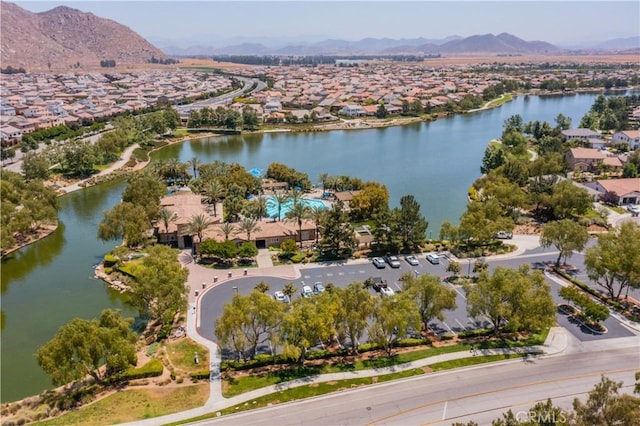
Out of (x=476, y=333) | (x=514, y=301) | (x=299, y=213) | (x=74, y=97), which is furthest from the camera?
(x=74, y=97)

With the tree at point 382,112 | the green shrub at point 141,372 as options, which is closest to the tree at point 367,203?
the green shrub at point 141,372

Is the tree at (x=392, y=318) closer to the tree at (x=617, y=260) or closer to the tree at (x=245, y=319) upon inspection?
the tree at (x=245, y=319)

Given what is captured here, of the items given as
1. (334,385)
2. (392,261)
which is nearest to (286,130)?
(392,261)

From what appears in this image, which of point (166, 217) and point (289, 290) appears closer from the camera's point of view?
point (289, 290)

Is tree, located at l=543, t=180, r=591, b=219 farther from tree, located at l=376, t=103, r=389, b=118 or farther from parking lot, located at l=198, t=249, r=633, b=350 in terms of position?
tree, located at l=376, t=103, r=389, b=118

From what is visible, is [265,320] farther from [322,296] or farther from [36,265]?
[36,265]

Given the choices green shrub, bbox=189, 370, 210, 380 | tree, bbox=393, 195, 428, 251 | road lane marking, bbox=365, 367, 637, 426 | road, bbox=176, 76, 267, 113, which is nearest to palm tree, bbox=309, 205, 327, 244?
tree, bbox=393, 195, 428, 251

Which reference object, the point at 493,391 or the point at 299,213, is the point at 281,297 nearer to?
the point at 299,213
